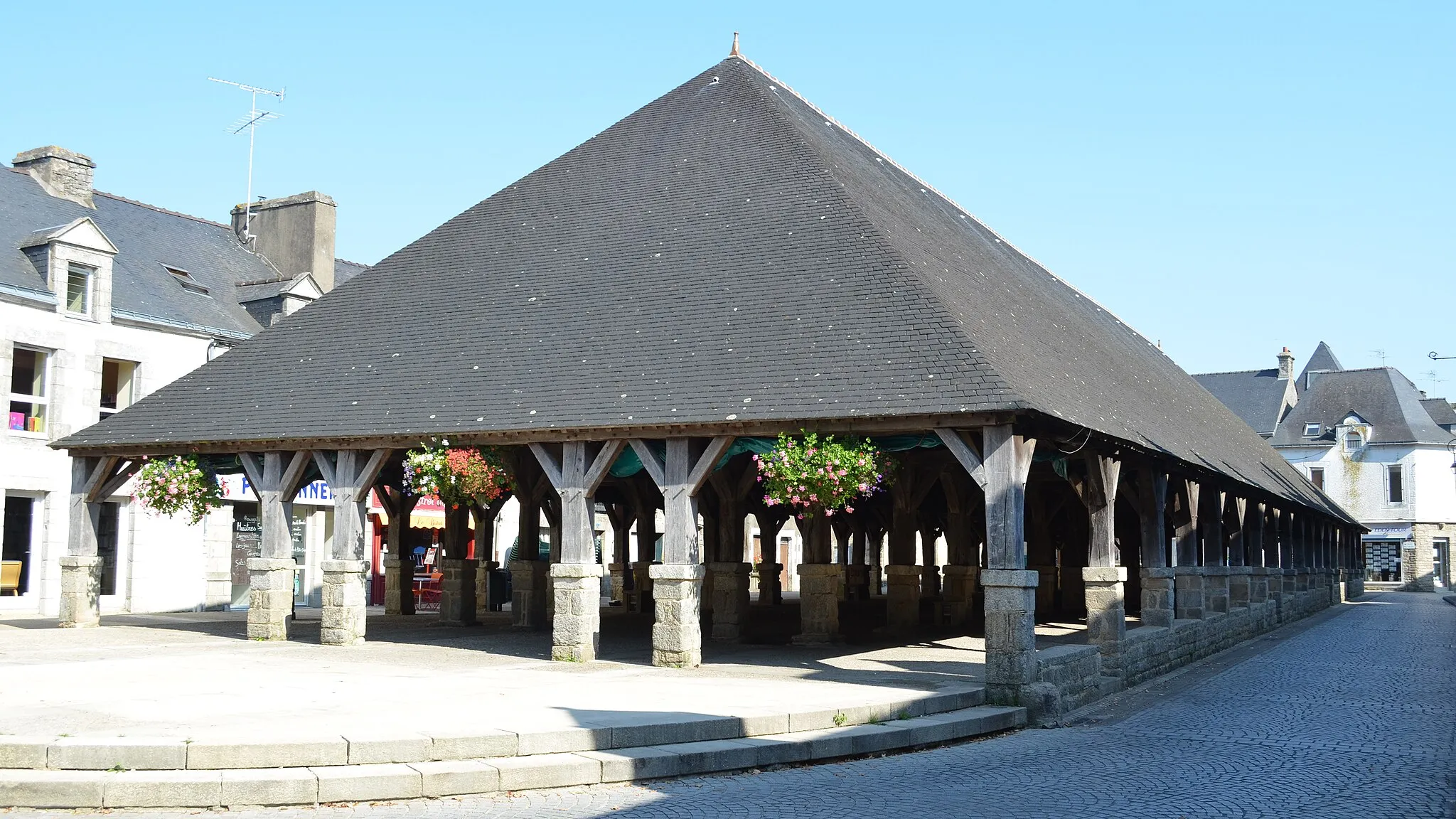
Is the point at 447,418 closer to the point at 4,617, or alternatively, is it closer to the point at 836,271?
the point at 836,271

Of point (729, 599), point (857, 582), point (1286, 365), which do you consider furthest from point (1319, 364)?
point (729, 599)

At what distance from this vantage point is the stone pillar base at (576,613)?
13703 mm

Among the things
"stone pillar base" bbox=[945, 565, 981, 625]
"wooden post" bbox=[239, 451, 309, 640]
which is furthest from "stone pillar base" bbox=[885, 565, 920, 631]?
"wooden post" bbox=[239, 451, 309, 640]

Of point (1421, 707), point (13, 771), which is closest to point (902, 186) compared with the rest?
point (1421, 707)

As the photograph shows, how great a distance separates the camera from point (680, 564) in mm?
13172

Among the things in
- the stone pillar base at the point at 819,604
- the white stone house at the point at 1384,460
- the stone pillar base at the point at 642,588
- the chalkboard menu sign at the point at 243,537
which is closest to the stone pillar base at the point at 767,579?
the stone pillar base at the point at 642,588

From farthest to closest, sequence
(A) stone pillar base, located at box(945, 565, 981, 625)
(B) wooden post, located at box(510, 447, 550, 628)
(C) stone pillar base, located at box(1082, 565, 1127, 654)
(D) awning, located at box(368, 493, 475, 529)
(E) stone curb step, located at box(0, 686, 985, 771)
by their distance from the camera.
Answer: (D) awning, located at box(368, 493, 475, 529) < (A) stone pillar base, located at box(945, 565, 981, 625) < (B) wooden post, located at box(510, 447, 550, 628) < (C) stone pillar base, located at box(1082, 565, 1127, 654) < (E) stone curb step, located at box(0, 686, 985, 771)

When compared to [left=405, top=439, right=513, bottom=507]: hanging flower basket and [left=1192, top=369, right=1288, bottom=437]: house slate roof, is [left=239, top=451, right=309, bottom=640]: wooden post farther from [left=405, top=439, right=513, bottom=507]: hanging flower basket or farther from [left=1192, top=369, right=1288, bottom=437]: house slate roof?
[left=1192, top=369, right=1288, bottom=437]: house slate roof

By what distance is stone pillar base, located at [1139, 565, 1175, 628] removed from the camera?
16.0m

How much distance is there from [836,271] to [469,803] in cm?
860

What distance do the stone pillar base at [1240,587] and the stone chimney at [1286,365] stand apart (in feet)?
141

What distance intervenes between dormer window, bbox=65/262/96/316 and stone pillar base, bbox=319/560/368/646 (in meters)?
9.24

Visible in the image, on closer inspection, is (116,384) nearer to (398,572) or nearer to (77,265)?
(77,265)

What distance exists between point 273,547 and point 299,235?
13.4m
